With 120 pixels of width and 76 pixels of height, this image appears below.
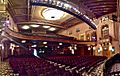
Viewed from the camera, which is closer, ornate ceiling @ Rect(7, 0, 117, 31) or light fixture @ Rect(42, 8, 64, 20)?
ornate ceiling @ Rect(7, 0, 117, 31)

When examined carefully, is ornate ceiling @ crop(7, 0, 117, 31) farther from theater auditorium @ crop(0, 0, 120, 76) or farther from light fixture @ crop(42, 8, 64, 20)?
light fixture @ crop(42, 8, 64, 20)

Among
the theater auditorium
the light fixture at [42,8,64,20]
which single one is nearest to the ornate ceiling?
the theater auditorium

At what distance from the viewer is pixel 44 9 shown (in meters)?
20.9

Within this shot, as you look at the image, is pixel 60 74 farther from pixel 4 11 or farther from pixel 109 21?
pixel 109 21

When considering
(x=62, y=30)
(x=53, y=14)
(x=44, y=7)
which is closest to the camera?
(x=44, y=7)

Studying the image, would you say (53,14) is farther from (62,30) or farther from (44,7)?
(62,30)

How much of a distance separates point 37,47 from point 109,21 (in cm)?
868

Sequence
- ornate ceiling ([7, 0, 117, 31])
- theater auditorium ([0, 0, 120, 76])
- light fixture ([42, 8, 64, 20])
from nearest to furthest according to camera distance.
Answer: ornate ceiling ([7, 0, 117, 31]) < theater auditorium ([0, 0, 120, 76]) < light fixture ([42, 8, 64, 20])

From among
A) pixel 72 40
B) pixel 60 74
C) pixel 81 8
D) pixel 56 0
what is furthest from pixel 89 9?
pixel 60 74

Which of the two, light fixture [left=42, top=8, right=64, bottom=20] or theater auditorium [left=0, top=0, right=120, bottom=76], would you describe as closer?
theater auditorium [left=0, top=0, right=120, bottom=76]

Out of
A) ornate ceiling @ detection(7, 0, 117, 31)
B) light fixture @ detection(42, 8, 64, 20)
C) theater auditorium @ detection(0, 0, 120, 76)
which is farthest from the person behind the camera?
light fixture @ detection(42, 8, 64, 20)

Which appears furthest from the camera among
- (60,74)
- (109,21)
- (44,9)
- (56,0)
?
(109,21)

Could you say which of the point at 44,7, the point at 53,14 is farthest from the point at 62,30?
the point at 44,7

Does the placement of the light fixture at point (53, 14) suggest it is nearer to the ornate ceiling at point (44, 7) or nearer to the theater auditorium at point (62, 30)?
the theater auditorium at point (62, 30)
